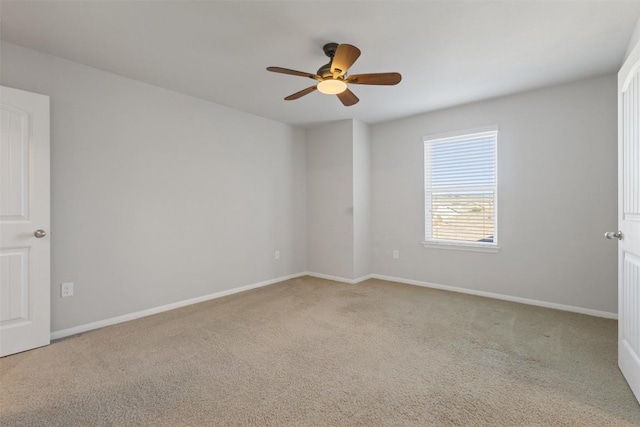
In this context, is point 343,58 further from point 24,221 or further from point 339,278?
point 339,278

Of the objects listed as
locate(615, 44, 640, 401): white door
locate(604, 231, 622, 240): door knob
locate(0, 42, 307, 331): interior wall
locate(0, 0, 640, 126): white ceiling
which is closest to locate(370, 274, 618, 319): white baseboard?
locate(615, 44, 640, 401): white door

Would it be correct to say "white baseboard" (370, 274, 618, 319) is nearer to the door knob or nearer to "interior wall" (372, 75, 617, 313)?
"interior wall" (372, 75, 617, 313)

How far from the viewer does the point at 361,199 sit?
4.70 m

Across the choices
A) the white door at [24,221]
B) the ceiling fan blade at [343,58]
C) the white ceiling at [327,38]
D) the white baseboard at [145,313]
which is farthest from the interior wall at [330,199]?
the white door at [24,221]

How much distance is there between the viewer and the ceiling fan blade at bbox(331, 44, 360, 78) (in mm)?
2055

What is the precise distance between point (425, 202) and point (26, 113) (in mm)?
4309

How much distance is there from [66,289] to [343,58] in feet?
9.91

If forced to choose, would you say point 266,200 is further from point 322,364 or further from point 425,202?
point 322,364

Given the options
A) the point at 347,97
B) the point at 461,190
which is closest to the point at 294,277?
the point at 461,190

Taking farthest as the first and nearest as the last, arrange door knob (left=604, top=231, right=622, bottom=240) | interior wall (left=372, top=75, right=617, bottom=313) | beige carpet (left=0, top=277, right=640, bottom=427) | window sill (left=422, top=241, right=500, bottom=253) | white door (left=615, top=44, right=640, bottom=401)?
window sill (left=422, top=241, right=500, bottom=253) → interior wall (left=372, top=75, right=617, bottom=313) → door knob (left=604, top=231, right=622, bottom=240) → white door (left=615, top=44, right=640, bottom=401) → beige carpet (left=0, top=277, right=640, bottom=427)

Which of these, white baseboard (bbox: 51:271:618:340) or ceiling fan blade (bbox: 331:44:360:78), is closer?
ceiling fan blade (bbox: 331:44:360:78)

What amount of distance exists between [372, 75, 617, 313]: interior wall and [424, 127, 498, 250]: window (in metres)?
0.10

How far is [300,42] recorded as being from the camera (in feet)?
8.05

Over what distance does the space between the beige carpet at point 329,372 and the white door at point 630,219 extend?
212 mm
